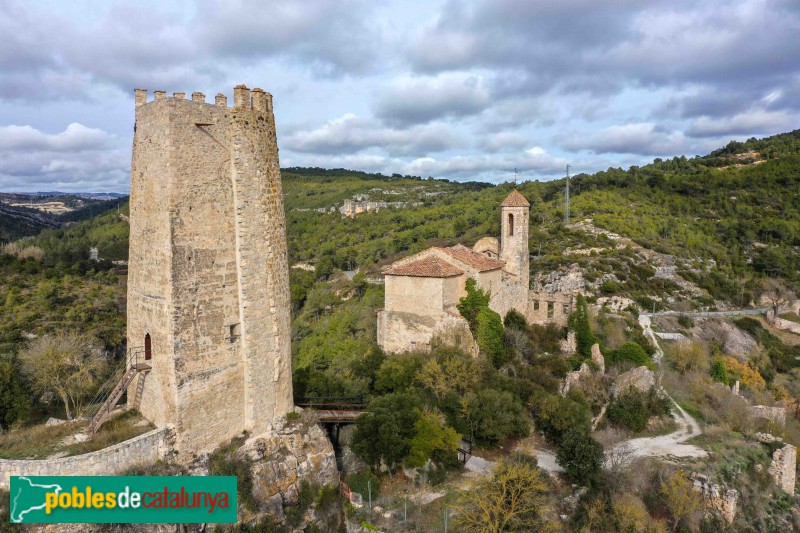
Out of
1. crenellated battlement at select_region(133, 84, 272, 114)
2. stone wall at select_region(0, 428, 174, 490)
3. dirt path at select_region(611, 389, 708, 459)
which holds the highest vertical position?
crenellated battlement at select_region(133, 84, 272, 114)

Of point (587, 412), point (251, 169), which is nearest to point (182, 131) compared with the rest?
point (251, 169)

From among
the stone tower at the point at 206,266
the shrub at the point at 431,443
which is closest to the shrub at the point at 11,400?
the stone tower at the point at 206,266

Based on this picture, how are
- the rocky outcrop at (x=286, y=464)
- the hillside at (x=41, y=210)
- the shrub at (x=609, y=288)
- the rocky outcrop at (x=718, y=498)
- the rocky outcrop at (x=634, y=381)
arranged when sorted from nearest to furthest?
the rocky outcrop at (x=286, y=464)
the rocky outcrop at (x=718, y=498)
the rocky outcrop at (x=634, y=381)
the shrub at (x=609, y=288)
the hillside at (x=41, y=210)

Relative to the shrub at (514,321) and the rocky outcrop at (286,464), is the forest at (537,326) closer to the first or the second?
the shrub at (514,321)

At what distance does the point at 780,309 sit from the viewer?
4728cm

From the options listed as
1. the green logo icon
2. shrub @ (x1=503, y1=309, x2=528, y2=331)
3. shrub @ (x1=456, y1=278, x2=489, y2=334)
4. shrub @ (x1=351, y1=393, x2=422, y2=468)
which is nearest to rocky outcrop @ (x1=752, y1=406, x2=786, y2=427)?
shrub @ (x1=503, y1=309, x2=528, y2=331)

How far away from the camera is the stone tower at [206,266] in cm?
1088

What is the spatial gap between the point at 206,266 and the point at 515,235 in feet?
75.8

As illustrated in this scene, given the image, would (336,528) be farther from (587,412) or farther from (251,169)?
(587,412)

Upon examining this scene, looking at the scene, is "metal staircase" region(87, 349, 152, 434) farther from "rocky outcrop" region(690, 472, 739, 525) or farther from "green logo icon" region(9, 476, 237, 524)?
"rocky outcrop" region(690, 472, 739, 525)

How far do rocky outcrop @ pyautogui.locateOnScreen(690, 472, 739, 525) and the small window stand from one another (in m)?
16.7

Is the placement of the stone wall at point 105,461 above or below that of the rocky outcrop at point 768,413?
above

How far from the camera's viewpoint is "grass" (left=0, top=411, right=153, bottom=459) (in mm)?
9922

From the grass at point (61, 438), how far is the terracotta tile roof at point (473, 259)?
17.8 m
